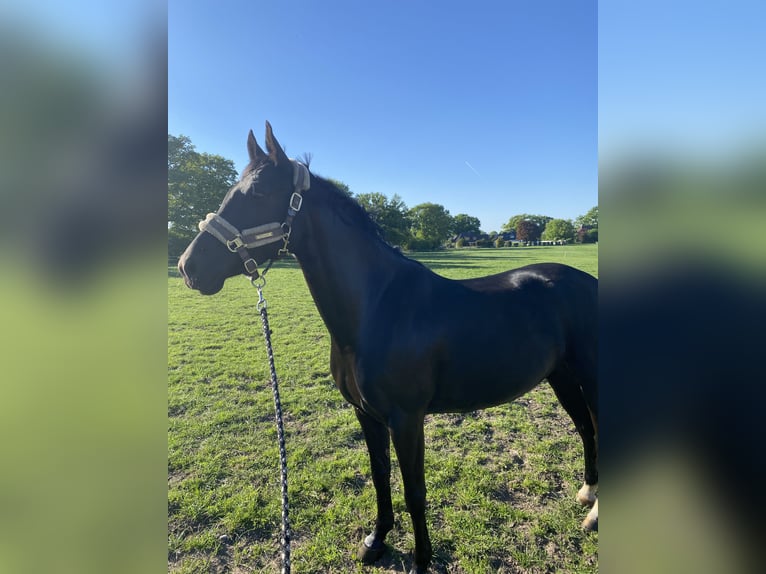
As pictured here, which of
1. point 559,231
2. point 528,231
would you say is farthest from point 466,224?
point 559,231

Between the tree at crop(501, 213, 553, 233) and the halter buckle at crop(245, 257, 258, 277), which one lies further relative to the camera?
the tree at crop(501, 213, 553, 233)

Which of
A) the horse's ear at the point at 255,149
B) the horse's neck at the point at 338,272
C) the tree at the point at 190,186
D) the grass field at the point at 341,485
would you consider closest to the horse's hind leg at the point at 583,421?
the grass field at the point at 341,485

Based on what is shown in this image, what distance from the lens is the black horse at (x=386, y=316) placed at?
2260mm

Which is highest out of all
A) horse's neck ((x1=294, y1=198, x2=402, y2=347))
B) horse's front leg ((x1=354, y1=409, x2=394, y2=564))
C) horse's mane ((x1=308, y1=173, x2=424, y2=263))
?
horse's mane ((x1=308, y1=173, x2=424, y2=263))

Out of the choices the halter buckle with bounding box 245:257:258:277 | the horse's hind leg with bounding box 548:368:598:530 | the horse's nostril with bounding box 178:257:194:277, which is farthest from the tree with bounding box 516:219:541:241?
the horse's nostril with bounding box 178:257:194:277

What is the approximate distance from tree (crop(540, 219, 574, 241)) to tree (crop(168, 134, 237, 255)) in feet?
214

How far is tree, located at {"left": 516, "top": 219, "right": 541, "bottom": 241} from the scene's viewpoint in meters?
94.0

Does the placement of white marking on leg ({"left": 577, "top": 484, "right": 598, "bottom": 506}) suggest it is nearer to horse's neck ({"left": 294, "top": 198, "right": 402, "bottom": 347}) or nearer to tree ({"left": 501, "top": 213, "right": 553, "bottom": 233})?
horse's neck ({"left": 294, "top": 198, "right": 402, "bottom": 347})

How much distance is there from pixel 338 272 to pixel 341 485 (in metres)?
2.35

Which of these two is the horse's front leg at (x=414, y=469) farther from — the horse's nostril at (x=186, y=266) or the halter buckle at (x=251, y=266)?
the horse's nostril at (x=186, y=266)

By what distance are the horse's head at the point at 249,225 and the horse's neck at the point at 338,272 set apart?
0.55ft

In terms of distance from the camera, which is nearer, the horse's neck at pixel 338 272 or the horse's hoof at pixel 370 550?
the horse's neck at pixel 338 272
